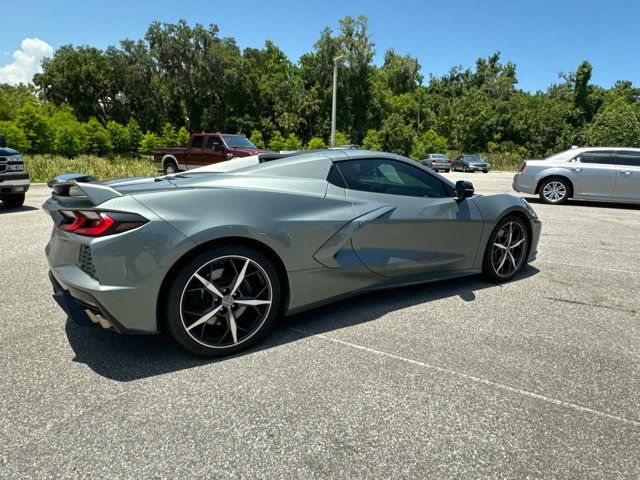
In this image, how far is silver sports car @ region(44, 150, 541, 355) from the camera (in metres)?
2.49

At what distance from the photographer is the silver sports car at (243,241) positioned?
2.49 meters

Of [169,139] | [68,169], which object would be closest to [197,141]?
[68,169]

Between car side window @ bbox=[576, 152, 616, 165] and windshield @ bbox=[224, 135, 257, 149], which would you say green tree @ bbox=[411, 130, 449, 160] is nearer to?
windshield @ bbox=[224, 135, 257, 149]

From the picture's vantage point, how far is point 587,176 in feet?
35.6

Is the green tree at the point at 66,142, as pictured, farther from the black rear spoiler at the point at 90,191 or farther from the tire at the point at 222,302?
the tire at the point at 222,302

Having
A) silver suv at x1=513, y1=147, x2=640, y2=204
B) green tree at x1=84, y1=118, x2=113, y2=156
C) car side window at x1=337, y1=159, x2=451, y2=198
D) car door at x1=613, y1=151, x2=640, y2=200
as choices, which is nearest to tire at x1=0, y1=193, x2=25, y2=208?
car side window at x1=337, y1=159, x2=451, y2=198

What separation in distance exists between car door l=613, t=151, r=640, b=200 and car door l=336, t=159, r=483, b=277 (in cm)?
889

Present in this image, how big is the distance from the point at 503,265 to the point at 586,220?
5.83 meters

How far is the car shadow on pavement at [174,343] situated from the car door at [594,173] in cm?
877

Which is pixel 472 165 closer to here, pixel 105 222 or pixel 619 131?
pixel 619 131

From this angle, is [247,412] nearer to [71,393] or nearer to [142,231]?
[71,393]

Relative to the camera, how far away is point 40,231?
6.69m

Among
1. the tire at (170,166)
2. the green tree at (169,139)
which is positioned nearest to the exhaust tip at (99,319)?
the tire at (170,166)

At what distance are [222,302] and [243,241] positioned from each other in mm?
418
